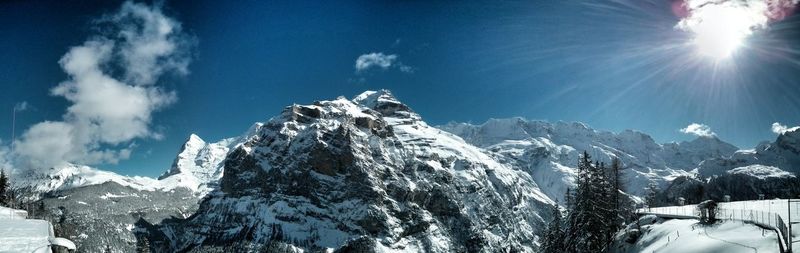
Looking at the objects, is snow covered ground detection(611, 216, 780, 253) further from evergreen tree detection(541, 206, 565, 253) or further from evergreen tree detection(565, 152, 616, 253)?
evergreen tree detection(541, 206, 565, 253)

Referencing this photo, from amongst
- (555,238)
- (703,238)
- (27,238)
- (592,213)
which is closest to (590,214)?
(592,213)

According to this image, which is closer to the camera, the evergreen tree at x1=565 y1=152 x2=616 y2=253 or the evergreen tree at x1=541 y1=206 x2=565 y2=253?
the evergreen tree at x1=565 y1=152 x2=616 y2=253

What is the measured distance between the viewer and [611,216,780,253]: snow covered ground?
33188 mm

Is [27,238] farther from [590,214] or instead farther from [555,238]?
[555,238]

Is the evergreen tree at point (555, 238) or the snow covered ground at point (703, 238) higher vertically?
the evergreen tree at point (555, 238)

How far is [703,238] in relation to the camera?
3875cm

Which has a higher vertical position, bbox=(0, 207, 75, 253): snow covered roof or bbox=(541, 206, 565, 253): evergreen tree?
bbox=(541, 206, 565, 253): evergreen tree

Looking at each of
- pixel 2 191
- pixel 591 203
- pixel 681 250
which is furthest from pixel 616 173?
pixel 2 191

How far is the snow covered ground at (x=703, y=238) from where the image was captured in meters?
33.2

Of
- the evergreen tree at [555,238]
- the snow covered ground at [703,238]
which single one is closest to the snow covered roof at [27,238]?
the snow covered ground at [703,238]

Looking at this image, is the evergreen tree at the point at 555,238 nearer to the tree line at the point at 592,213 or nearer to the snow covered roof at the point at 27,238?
the tree line at the point at 592,213

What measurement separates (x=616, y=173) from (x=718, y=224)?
22.2 m

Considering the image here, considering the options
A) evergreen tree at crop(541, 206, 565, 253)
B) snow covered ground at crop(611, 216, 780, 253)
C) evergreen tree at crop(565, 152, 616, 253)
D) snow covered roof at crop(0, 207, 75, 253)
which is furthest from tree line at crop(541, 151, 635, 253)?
snow covered roof at crop(0, 207, 75, 253)

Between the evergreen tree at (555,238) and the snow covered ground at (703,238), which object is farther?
the evergreen tree at (555,238)
